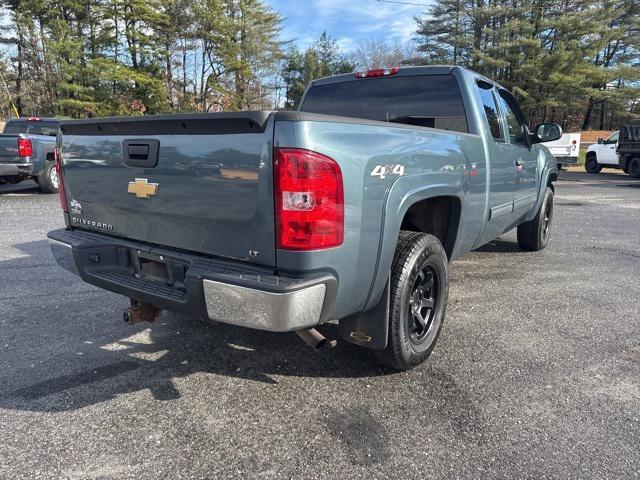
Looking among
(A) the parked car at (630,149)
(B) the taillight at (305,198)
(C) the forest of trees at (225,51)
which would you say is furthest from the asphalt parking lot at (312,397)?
(C) the forest of trees at (225,51)

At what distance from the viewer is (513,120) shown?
4797 millimetres

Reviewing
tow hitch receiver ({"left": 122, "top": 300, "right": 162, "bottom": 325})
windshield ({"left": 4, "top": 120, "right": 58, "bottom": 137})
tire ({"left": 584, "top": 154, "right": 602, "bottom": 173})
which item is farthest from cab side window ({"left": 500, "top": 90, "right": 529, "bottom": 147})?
tire ({"left": 584, "top": 154, "right": 602, "bottom": 173})

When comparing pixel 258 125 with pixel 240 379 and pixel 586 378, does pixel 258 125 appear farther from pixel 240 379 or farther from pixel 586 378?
pixel 586 378

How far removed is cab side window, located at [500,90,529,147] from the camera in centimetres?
457

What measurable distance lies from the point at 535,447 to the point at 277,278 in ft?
4.91

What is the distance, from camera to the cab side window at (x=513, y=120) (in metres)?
4.57

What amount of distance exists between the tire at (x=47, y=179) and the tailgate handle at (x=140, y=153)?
971 centimetres

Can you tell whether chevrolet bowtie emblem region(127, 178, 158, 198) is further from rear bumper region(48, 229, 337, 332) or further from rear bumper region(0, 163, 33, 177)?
rear bumper region(0, 163, 33, 177)

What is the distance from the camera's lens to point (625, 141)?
18203 millimetres

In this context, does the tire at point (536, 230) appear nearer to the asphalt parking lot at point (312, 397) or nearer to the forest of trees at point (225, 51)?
the asphalt parking lot at point (312, 397)

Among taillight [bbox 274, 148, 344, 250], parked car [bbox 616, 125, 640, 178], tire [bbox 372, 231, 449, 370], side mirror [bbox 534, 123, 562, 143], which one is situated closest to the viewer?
taillight [bbox 274, 148, 344, 250]

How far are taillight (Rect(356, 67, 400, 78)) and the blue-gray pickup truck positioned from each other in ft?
2.92

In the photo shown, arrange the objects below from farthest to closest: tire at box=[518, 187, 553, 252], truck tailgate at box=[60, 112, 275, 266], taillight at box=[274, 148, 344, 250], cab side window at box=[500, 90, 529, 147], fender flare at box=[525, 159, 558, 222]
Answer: tire at box=[518, 187, 553, 252], fender flare at box=[525, 159, 558, 222], cab side window at box=[500, 90, 529, 147], truck tailgate at box=[60, 112, 275, 266], taillight at box=[274, 148, 344, 250]

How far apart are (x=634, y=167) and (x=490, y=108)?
1846 cm
